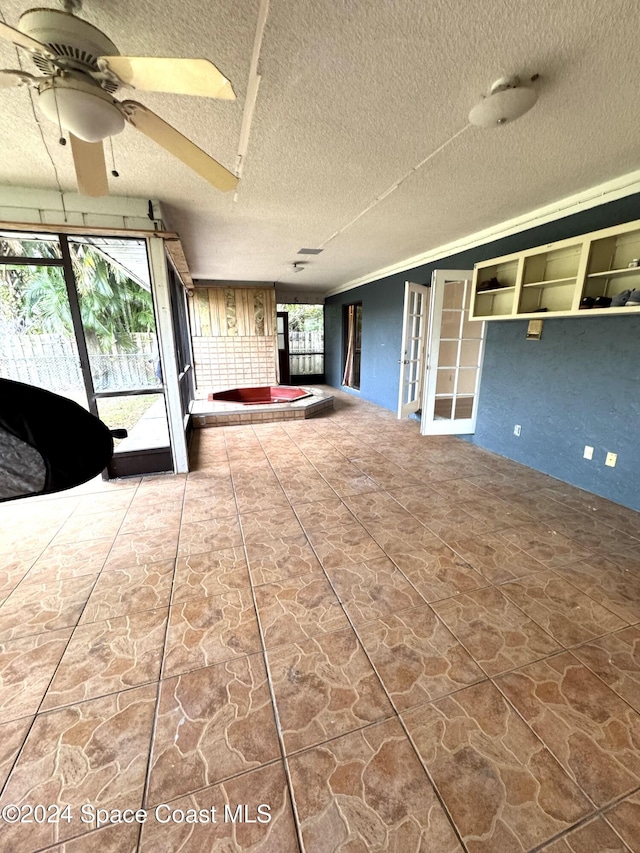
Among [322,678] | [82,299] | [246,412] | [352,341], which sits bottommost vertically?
[322,678]

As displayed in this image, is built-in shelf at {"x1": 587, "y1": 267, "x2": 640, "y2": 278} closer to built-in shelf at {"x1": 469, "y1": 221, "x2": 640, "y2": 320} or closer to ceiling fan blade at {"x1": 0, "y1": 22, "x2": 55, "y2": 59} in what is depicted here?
built-in shelf at {"x1": 469, "y1": 221, "x2": 640, "y2": 320}

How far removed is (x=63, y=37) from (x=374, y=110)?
1.30 m

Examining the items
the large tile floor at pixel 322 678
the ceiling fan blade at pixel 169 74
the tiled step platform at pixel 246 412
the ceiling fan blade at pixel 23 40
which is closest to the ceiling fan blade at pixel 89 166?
the ceiling fan blade at pixel 23 40

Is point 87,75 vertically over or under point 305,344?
over

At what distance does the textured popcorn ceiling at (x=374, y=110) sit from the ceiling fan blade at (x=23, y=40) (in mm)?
248

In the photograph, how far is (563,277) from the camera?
3027mm

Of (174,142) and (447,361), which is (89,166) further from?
(447,361)

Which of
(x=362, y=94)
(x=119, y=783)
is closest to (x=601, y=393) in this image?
(x=362, y=94)

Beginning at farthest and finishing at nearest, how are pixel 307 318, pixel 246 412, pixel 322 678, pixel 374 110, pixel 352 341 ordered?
pixel 307 318
pixel 352 341
pixel 246 412
pixel 374 110
pixel 322 678

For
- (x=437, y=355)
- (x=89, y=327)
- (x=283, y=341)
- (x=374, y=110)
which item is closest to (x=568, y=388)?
(x=437, y=355)

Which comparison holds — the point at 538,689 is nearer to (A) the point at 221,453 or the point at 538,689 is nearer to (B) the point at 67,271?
(A) the point at 221,453

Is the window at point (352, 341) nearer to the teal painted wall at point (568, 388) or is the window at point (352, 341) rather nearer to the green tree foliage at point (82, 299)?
the teal painted wall at point (568, 388)

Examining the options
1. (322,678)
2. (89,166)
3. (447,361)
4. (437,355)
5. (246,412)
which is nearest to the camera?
(322,678)

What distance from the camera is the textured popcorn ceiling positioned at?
3.99ft
